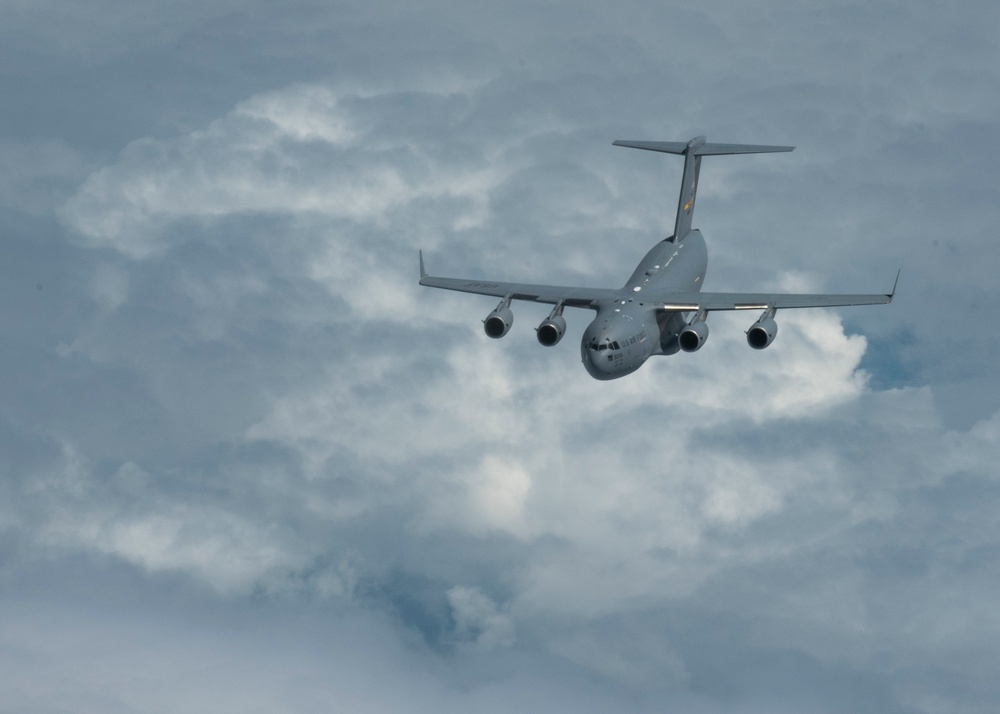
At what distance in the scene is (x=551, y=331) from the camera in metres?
74.9

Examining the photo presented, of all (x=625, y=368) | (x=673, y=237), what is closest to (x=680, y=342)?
(x=625, y=368)

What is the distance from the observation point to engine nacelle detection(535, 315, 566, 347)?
75000 millimetres

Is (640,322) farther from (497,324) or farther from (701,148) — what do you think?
(701,148)

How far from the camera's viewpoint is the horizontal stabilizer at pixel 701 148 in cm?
8512

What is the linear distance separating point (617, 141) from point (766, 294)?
15.0m

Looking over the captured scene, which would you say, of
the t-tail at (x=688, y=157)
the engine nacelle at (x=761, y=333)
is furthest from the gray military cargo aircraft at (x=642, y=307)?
the t-tail at (x=688, y=157)

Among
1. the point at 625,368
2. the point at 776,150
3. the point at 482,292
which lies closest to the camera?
the point at 625,368

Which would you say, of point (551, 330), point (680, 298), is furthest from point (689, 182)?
point (551, 330)

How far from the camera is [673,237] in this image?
86562 millimetres

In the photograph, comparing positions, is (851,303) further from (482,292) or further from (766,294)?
(482,292)

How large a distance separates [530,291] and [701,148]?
17073 millimetres

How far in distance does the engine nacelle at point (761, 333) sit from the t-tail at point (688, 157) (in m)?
14.0

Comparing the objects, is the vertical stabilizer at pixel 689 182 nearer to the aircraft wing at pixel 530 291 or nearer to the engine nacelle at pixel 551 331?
the aircraft wing at pixel 530 291

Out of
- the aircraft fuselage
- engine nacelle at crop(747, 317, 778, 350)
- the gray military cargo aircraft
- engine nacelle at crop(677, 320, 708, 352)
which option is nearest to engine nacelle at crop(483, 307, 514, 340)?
the gray military cargo aircraft
